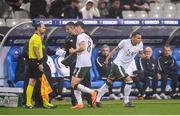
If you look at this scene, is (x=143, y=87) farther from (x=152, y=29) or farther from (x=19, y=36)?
(x=19, y=36)

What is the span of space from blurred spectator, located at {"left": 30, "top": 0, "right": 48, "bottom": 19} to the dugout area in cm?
146

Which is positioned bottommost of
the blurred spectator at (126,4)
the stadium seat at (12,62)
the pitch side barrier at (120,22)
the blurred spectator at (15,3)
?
the stadium seat at (12,62)

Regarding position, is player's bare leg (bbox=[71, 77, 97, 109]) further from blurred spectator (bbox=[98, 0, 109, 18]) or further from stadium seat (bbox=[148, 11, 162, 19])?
stadium seat (bbox=[148, 11, 162, 19])

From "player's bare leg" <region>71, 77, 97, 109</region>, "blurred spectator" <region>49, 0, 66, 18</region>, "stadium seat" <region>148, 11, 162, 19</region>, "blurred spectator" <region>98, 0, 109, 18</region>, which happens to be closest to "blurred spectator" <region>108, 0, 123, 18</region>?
"blurred spectator" <region>98, 0, 109, 18</region>

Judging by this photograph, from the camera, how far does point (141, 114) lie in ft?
49.7

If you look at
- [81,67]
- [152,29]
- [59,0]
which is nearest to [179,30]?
[152,29]

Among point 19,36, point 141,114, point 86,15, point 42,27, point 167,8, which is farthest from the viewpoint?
point 167,8

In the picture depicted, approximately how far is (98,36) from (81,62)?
13.5ft

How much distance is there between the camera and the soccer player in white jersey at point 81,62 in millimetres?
16516

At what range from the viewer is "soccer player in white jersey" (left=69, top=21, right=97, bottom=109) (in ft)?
54.2

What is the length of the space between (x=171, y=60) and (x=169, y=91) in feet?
3.19

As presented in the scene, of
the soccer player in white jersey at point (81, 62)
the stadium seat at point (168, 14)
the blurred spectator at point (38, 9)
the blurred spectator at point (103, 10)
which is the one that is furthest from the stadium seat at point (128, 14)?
the soccer player in white jersey at point (81, 62)

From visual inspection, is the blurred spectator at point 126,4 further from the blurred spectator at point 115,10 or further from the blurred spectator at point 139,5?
the blurred spectator at point 115,10

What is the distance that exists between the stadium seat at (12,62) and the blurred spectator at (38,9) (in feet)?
6.10
